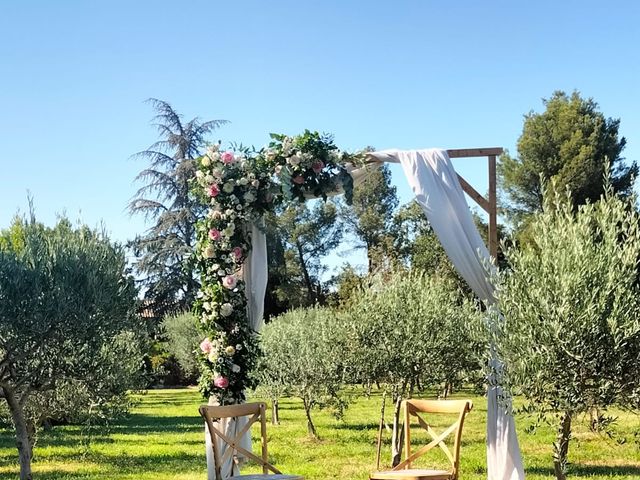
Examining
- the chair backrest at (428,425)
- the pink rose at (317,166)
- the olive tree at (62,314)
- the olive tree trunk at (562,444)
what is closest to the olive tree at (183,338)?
the olive tree at (62,314)

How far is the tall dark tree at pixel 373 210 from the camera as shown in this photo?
35875 millimetres

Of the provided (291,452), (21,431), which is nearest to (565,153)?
(291,452)

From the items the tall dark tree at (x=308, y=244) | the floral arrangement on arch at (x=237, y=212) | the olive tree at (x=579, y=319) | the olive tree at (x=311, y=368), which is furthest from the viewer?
the tall dark tree at (x=308, y=244)

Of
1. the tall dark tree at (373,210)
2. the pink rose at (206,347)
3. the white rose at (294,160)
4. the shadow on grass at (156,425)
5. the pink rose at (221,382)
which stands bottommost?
the shadow on grass at (156,425)

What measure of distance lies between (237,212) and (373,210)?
28.5 meters

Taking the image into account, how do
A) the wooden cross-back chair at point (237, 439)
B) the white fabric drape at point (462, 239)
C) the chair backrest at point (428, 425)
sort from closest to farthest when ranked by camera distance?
the wooden cross-back chair at point (237, 439) → the chair backrest at point (428, 425) → the white fabric drape at point (462, 239)

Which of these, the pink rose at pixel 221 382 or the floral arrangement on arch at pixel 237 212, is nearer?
the pink rose at pixel 221 382

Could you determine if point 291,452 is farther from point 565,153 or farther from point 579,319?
point 565,153

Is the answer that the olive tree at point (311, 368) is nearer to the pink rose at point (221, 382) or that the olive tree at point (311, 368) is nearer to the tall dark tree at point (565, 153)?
the pink rose at point (221, 382)

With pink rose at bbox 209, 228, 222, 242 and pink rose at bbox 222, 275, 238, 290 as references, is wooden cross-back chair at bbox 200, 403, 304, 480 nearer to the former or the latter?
pink rose at bbox 222, 275, 238, 290

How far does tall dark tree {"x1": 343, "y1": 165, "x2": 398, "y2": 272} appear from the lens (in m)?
35.9

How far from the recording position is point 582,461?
35.7ft

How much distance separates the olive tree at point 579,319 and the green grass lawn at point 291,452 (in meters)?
4.05

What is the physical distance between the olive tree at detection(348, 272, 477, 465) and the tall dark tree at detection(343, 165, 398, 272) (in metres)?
24.7
